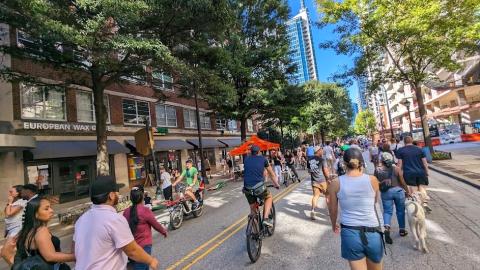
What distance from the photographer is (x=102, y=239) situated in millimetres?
2609

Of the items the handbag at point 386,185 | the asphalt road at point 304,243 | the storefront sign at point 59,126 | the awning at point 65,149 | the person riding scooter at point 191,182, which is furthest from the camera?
the storefront sign at point 59,126

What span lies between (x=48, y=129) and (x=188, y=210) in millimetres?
11009

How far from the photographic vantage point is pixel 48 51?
12531 mm

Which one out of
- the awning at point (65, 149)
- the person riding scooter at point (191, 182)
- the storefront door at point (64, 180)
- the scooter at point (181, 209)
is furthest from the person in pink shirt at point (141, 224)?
the storefront door at point (64, 180)

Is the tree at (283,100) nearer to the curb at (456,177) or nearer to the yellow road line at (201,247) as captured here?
the curb at (456,177)

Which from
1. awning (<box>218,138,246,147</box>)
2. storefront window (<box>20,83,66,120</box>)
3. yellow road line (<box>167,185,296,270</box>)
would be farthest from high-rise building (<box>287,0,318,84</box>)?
yellow road line (<box>167,185,296,270</box>)

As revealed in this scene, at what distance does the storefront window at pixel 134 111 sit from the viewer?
22922 mm

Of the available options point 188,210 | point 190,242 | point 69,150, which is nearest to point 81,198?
point 69,150

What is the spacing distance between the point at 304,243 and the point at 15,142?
41.7 feet

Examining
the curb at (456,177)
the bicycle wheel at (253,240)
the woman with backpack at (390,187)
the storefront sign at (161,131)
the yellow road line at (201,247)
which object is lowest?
the curb at (456,177)

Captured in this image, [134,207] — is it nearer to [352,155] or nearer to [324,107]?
[352,155]

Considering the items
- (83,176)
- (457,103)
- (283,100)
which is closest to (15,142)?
(83,176)

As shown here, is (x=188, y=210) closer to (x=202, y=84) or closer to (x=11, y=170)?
(x=202, y=84)

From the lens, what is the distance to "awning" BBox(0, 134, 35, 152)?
42.8 feet
